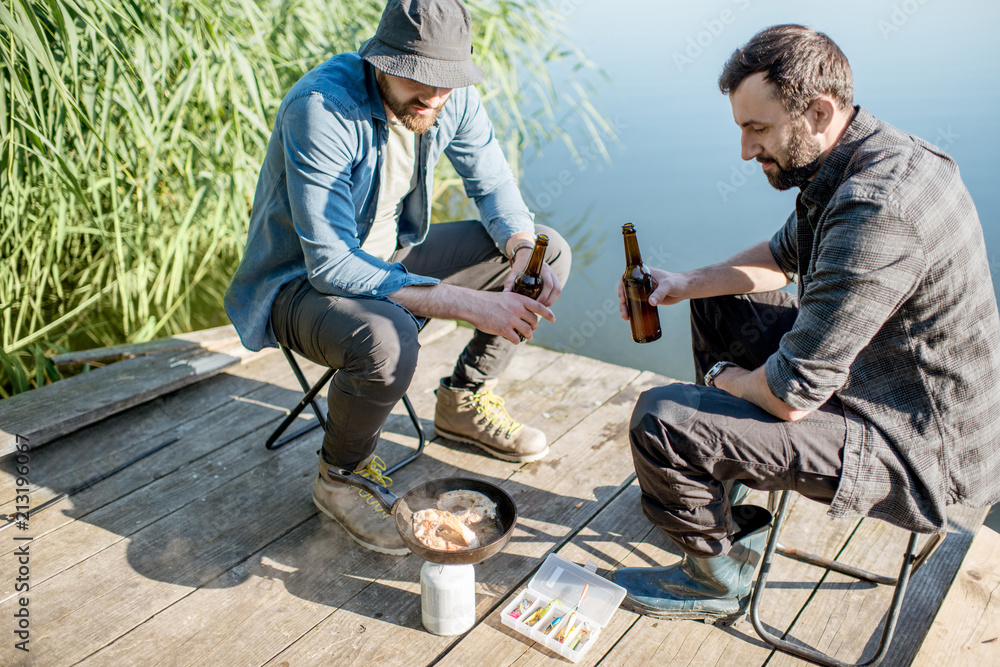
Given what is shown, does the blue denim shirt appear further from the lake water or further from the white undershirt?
the lake water

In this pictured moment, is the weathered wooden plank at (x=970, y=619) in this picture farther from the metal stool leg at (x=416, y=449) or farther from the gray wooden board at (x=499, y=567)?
the metal stool leg at (x=416, y=449)

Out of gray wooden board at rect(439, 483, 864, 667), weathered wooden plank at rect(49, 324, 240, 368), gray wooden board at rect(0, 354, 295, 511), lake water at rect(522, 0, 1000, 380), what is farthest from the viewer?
lake water at rect(522, 0, 1000, 380)

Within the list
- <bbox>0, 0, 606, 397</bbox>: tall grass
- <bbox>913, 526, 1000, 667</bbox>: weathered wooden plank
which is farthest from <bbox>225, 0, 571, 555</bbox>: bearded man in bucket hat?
<bbox>913, 526, 1000, 667</bbox>: weathered wooden plank

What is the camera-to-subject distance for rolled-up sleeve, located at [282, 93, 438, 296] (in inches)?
72.1

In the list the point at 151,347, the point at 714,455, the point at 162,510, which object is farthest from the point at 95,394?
the point at 714,455

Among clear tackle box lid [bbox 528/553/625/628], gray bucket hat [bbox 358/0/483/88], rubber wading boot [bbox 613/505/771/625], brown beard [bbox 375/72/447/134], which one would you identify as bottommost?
clear tackle box lid [bbox 528/553/625/628]

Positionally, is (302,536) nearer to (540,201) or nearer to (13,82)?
(13,82)

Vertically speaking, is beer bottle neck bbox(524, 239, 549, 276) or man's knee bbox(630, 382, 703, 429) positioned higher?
beer bottle neck bbox(524, 239, 549, 276)

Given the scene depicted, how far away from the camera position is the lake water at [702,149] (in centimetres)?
435

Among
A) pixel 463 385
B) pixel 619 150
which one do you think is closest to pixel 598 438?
pixel 463 385

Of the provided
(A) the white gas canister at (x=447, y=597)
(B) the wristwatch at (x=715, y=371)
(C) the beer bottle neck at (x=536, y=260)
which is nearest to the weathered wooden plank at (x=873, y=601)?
(B) the wristwatch at (x=715, y=371)

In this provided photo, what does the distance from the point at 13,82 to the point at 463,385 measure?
170 centimetres

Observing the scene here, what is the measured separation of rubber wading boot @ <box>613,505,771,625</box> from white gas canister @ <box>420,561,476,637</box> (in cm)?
41

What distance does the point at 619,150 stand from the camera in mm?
5664
